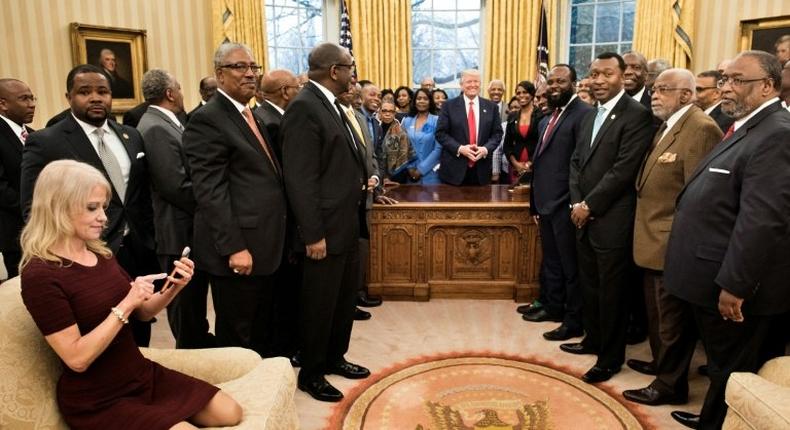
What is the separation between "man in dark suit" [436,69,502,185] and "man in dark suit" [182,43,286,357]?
2841 millimetres

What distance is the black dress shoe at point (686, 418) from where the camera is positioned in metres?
2.77

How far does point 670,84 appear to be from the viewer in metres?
2.88

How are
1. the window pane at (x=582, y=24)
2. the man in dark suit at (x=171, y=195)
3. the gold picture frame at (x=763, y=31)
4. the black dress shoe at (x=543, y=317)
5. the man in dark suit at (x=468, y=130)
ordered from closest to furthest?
the man in dark suit at (x=171, y=195) → the black dress shoe at (x=543, y=317) → the man in dark suit at (x=468, y=130) → the gold picture frame at (x=763, y=31) → the window pane at (x=582, y=24)

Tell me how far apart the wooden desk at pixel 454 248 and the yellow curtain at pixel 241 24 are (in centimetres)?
389

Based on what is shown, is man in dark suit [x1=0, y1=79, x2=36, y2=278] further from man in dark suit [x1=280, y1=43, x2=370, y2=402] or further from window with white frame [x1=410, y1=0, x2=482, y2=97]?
window with white frame [x1=410, y1=0, x2=482, y2=97]

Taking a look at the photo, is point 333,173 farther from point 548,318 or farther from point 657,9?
point 657,9

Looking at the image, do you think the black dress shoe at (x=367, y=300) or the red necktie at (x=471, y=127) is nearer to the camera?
the black dress shoe at (x=367, y=300)

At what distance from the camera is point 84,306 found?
1.65m

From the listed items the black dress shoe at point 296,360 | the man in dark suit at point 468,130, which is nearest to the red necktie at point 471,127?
the man in dark suit at point 468,130

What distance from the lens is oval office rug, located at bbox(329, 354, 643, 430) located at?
2.84 m

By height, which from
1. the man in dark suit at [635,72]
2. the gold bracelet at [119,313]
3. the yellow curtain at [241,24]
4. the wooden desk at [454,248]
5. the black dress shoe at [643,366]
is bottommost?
the black dress shoe at [643,366]

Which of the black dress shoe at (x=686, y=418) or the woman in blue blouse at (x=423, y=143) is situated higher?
the woman in blue blouse at (x=423, y=143)

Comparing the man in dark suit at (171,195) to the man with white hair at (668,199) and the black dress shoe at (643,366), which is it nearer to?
the man with white hair at (668,199)

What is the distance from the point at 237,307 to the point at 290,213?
0.54 meters
